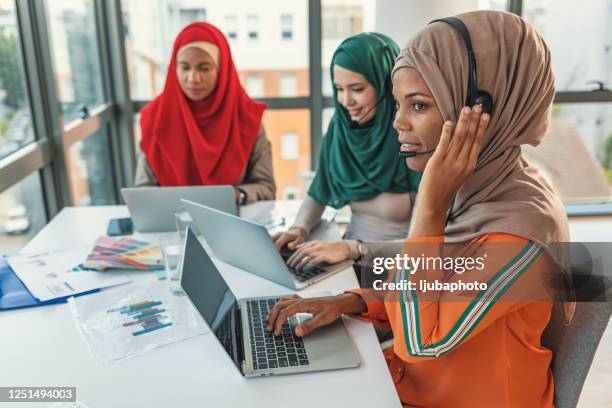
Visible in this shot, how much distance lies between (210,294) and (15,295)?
0.57m

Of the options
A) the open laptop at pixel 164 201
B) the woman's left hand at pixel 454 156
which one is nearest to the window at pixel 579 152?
the open laptop at pixel 164 201

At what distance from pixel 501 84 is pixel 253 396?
737 mm

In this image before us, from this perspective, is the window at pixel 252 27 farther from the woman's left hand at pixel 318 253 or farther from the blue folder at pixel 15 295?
the blue folder at pixel 15 295

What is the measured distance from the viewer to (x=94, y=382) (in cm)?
106

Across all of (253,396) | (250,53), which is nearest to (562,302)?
(253,396)

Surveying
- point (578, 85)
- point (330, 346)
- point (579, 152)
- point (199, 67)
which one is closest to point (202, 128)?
point (199, 67)

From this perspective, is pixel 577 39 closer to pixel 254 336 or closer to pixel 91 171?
pixel 91 171

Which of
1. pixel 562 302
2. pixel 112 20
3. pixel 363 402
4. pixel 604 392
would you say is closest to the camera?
pixel 363 402

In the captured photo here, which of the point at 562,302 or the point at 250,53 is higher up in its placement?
the point at 250,53

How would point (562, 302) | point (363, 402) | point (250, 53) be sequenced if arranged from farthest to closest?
point (250, 53)
point (562, 302)
point (363, 402)

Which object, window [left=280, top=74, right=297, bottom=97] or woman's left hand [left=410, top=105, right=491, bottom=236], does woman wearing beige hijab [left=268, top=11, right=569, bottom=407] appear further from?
window [left=280, top=74, right=297, bottom=97]

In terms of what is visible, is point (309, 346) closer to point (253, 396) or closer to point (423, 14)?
point (253, 396)

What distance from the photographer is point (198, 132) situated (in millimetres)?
2400

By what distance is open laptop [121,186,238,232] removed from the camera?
5.74 feet
